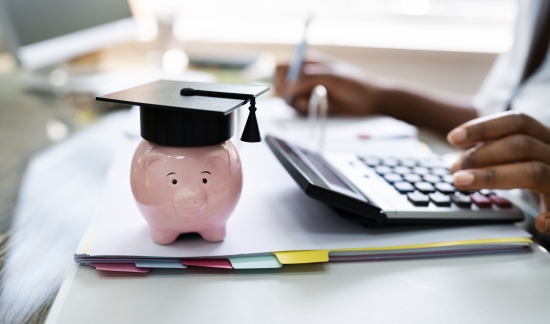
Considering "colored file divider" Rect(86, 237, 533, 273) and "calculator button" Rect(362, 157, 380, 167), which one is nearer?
"colored file divider" Rect(86, 237, 533, 273)

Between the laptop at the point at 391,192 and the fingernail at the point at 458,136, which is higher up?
the fingernail at the point at 458,136

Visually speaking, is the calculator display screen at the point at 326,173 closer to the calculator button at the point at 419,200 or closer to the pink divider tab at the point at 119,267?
the calculator button at the point at 419,200

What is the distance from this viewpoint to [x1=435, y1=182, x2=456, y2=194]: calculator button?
49cm

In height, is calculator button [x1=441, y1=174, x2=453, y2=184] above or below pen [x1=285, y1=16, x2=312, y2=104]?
below

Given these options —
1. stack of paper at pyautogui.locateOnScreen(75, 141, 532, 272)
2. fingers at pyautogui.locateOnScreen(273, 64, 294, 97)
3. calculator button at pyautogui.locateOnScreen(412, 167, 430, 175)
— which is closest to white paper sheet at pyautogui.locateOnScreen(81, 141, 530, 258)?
stack of paper at pyautogui.locateOnScreen(75, 141, 532, 272)

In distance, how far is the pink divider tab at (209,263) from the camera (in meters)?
0.37

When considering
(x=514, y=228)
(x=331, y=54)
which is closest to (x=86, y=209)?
(x=514, y=228)

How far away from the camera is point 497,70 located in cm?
99

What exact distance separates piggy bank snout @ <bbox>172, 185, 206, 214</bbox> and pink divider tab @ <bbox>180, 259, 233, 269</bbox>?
0.04m

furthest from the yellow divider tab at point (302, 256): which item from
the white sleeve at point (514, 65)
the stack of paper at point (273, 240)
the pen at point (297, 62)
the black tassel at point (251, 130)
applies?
the white sleeve at point (514, 65)

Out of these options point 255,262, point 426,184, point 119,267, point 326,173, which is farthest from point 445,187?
point 119,267

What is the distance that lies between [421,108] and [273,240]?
29.4 inches

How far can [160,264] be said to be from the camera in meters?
0.37

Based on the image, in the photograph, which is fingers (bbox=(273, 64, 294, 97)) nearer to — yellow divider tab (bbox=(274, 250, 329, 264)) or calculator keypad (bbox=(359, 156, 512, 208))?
calculator keypad (bbox=(359, 156, 512, 208))
